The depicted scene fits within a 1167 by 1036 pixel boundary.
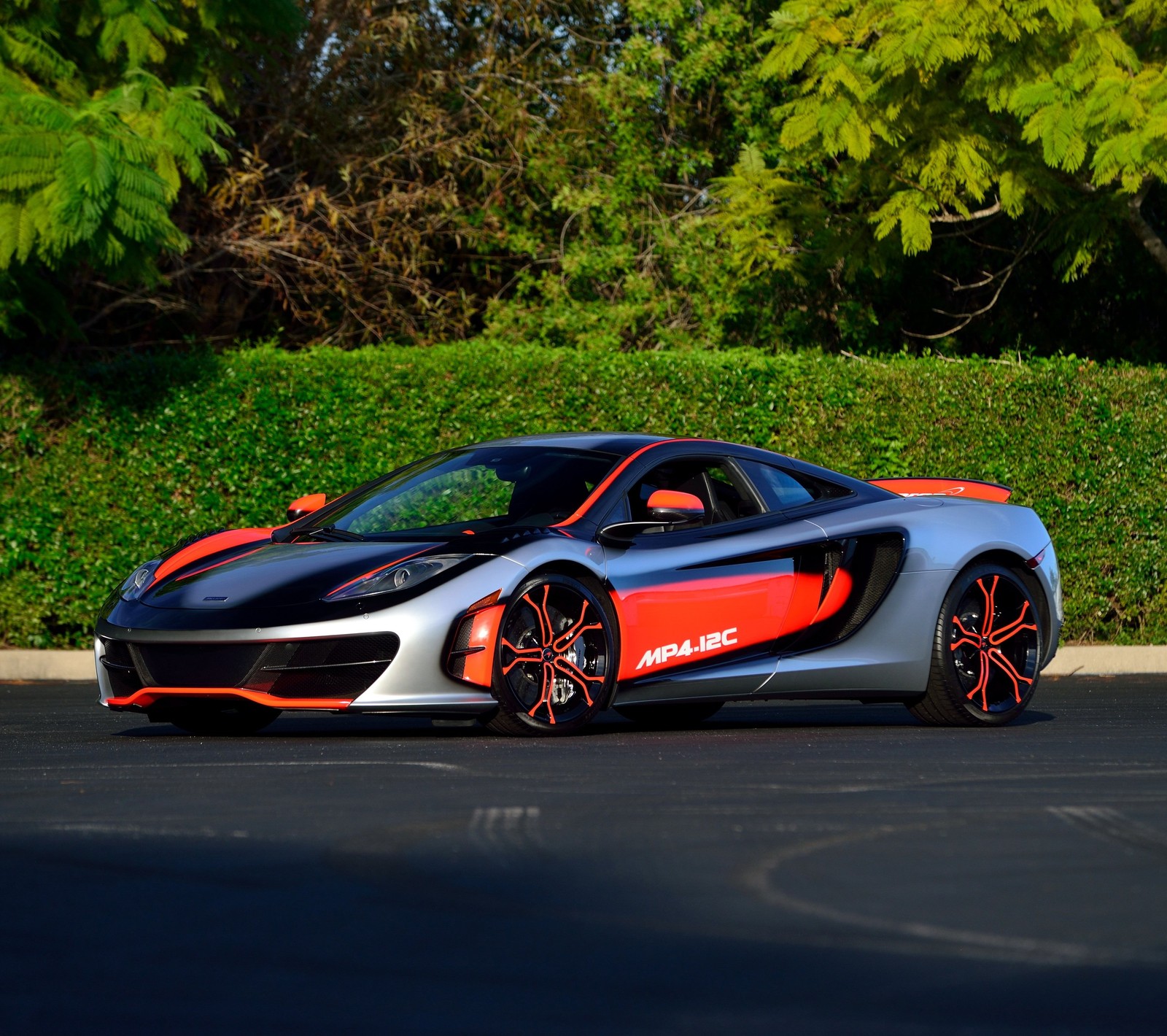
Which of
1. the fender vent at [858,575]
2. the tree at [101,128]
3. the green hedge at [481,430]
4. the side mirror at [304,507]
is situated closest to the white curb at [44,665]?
the green hedge at [481,430]

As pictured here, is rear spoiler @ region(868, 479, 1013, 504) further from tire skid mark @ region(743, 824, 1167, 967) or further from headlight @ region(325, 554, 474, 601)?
tire skid mark @ region(743, 824, 1167, 967)

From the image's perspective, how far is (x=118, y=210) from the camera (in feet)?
41.0

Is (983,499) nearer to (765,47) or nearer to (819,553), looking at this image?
(819,553)

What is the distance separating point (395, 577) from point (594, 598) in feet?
2.82

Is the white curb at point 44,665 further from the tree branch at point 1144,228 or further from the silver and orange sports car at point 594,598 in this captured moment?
the tree branch at point 1144,228

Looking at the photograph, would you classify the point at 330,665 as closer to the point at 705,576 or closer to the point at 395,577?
the point at 395,577

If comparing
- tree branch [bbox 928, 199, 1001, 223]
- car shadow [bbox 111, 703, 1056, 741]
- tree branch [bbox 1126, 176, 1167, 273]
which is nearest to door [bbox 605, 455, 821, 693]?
car shadow [bbox 111, 703, 1056, 741]

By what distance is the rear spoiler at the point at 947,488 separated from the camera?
9680 mm

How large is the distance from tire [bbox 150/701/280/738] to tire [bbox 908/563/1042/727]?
3.10m

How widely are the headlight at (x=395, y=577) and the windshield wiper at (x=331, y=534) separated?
72 centimetres

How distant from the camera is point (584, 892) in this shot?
13.9 feet

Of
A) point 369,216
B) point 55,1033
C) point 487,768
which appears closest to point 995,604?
point 487,768

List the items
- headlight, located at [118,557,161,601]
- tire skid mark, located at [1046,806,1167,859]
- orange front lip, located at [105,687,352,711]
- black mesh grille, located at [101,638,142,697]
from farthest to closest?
headlight, located at [118,557,161,601], black mesh grille, located at [101,638,142,697], orange front lip, located at [105,687,352,711], tire skid mark, located at [1046,806,1167,859]

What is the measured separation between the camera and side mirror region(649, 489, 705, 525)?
8.01 meters
